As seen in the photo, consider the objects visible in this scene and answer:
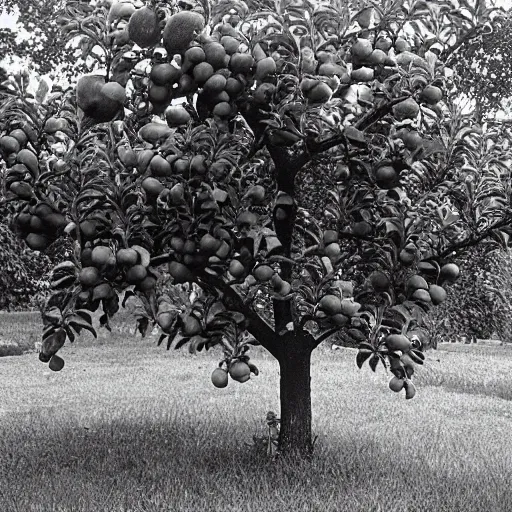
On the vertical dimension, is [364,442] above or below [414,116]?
below

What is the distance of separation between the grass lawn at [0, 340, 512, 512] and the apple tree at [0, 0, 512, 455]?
2.88 ft

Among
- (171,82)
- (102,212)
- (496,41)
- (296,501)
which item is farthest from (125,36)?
(496,41)

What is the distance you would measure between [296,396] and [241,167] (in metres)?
1.72

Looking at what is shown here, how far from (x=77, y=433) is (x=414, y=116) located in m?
4.34

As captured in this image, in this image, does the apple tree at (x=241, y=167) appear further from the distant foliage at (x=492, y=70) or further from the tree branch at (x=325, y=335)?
the distant foliage at (x=492, y=70)

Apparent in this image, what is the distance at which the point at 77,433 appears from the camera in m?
5.99

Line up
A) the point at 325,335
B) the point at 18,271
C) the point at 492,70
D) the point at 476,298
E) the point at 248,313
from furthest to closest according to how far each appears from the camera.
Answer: the point at 492,70 → the point at 18,271 → the point at 476,298 → the point at 325,335 → the point at 248,313

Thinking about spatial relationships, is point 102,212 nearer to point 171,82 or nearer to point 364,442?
Result: point 171,82

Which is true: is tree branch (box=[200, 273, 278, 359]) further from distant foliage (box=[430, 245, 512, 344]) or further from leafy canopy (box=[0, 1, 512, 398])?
distant foliage (box=[430, 245, 512, 344])

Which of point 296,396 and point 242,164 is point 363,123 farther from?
point 296,396

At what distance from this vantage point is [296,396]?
4340 millimetres

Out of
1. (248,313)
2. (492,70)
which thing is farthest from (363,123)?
(492,70)

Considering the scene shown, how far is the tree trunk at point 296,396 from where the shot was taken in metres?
4.31

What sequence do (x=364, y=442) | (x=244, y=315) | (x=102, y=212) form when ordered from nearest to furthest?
(x=102, y=212) < (x=244, y=315) < (x=364, y=442)
